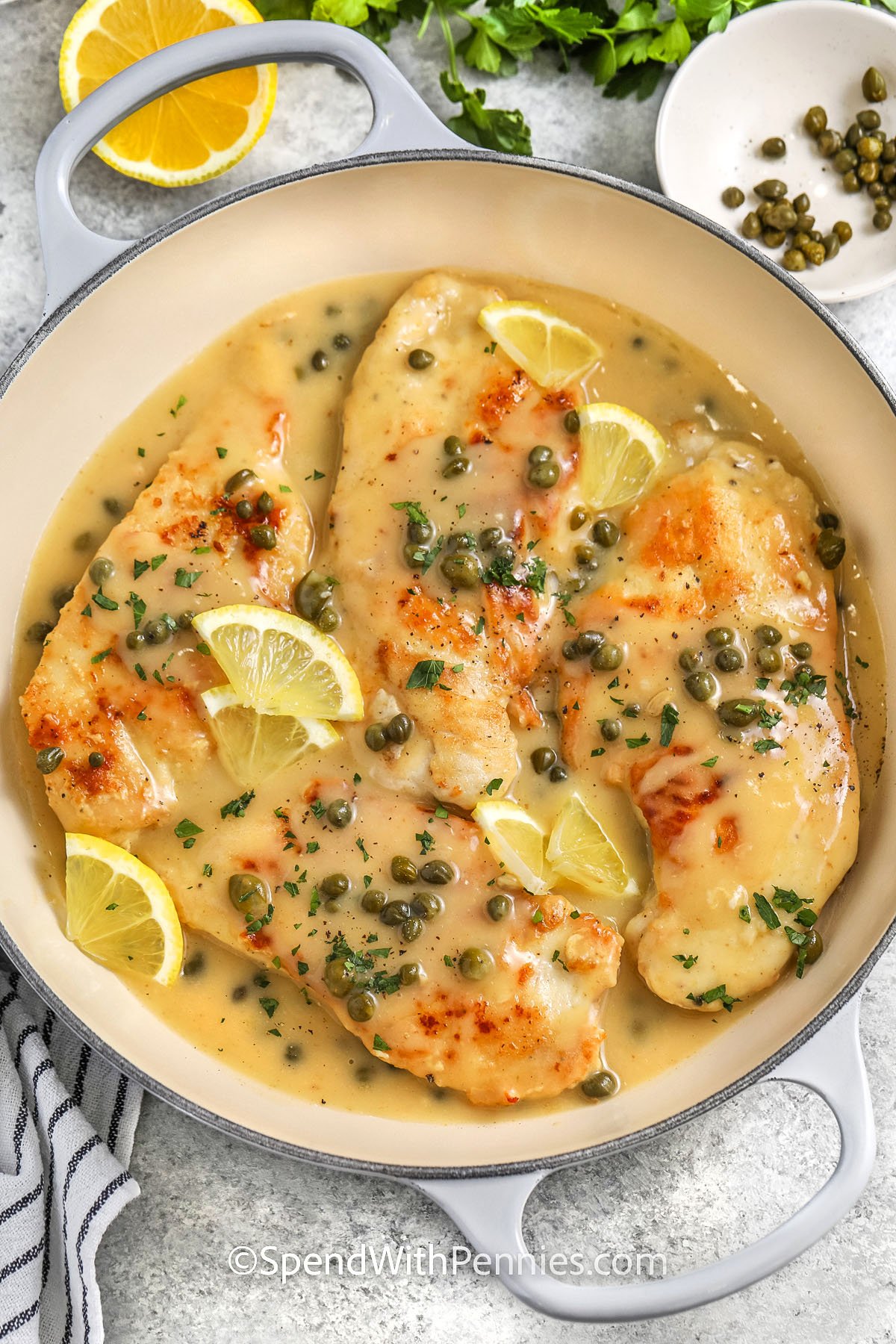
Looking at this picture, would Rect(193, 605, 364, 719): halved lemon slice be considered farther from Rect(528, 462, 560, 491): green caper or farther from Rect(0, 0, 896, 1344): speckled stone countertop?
Rect(0, 0, 896, 1344): speckled stone countertop

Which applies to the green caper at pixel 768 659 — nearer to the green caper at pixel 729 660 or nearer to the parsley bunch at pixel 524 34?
the green caper at pixel 729 660

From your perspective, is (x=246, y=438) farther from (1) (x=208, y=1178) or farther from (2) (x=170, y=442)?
(1) (x=208, y=1178)

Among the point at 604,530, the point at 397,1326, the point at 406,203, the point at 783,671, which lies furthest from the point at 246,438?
the point at 397,1326

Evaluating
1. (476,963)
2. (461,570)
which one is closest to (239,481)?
(461,570)

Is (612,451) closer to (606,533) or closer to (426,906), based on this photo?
(606,533)

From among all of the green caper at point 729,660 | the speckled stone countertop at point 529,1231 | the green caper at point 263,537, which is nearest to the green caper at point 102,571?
the green caper at point 263,537
